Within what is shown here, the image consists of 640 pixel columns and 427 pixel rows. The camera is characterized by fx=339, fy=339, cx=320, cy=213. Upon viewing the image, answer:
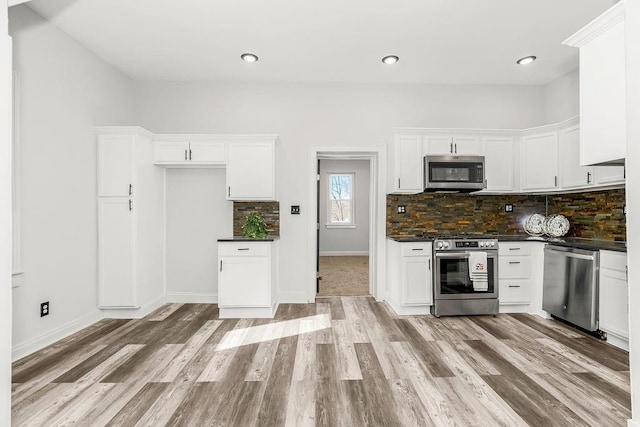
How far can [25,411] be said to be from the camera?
2.02 m

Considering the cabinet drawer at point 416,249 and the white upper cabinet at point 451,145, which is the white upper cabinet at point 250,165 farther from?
the white upper cabinet at point 451,145

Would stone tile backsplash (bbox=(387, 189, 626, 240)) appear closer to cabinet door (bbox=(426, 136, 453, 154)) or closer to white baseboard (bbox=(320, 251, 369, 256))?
cabinet door (bbox=(426, 136, 453, 154))

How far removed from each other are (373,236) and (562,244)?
2.15 m

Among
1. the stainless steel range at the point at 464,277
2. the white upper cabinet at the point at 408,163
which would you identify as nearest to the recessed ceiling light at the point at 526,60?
the white upper cabinet at the point at 408,163

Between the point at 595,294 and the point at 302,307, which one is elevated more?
the point at 595,294

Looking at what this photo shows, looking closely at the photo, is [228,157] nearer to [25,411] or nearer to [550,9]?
[25,411]

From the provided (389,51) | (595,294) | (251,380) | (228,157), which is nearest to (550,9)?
(389,51)

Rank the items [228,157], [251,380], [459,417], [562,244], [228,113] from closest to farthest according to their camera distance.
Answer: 1. [459,417]
2. [251,380]
3. [562,244]
4. [228,157]
5. [228,113]

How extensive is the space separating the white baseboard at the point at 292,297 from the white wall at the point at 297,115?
0.04ft

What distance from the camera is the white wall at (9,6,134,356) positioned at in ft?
9.27

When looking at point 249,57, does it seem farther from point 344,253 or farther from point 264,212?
point 344,253

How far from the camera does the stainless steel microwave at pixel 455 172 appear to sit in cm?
410

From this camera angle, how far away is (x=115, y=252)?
370cm

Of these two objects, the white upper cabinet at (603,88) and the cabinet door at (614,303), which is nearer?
the white upper cabinet at (603,88)
